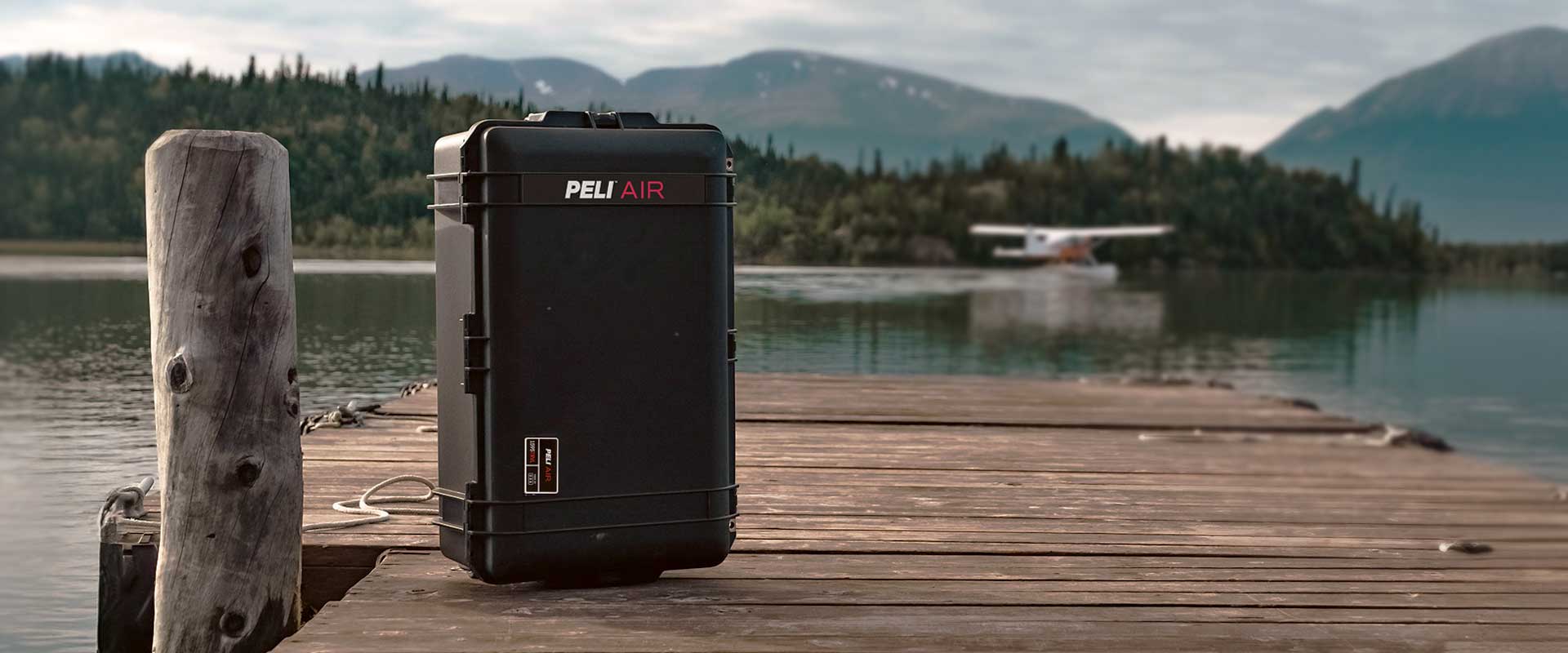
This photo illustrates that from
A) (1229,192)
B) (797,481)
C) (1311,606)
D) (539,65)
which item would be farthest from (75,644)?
(1229,192)

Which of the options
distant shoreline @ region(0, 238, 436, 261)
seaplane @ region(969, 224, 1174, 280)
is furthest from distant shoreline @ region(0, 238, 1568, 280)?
seaplane @ region(969, 224, 1174, 280)

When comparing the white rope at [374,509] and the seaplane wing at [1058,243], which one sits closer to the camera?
the white rope at [374,509]

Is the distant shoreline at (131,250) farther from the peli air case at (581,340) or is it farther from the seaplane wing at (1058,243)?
the seaplane wing at (1058,243)

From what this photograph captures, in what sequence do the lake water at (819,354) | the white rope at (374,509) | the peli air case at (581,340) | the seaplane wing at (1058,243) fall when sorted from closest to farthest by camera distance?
the peli air case at (581,340) → the white rope at (374,509) → the lake water at (819,354) → the seaplane wing at (1058,243)

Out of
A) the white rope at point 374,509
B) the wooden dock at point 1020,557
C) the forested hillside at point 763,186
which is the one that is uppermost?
the forested hillside at point 763,186

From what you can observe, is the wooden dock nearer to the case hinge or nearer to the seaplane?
the case hinge

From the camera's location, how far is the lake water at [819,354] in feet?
31.9

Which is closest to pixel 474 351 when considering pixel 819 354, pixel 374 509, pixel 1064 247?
pixel 374 509

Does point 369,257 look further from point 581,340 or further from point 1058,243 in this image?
point 1058,243

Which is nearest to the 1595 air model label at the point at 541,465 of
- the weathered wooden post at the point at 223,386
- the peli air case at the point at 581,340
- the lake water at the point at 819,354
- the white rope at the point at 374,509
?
the peli air case at the point at 581,340

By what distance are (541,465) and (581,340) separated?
0.93ft

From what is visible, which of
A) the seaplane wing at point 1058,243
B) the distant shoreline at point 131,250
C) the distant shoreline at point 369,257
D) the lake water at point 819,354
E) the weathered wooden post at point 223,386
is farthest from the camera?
the seaplane wing at point 1058,243

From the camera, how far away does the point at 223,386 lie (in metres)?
3.21

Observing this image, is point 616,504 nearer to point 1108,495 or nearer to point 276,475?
point 276,475
